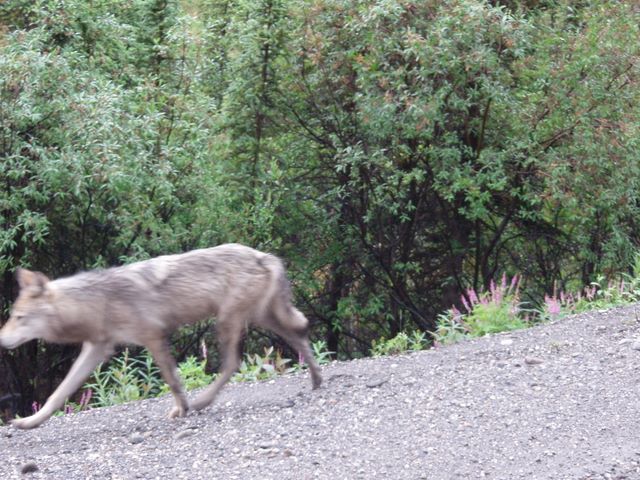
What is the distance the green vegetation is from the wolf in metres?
4.82

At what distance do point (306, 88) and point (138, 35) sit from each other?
2835mm

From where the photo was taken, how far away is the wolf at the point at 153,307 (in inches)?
299

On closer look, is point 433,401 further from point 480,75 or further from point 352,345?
point 352,345

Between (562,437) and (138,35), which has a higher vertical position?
(138,35)

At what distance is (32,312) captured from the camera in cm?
758

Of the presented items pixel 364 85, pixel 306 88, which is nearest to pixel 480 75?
pixel 364 85

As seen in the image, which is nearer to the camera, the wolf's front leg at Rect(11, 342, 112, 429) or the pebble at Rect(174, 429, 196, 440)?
the pebble at Rect(174, 429, 196, 440)

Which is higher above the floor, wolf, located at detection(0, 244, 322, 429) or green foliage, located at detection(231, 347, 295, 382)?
wolf, located at detection(0, 244, 322, 429)

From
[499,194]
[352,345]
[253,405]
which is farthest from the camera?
[352,345]

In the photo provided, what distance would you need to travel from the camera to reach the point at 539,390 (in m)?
7.16

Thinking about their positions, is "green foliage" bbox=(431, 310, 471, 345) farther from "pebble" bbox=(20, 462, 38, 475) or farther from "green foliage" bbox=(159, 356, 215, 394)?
"pebble" bbox=(20, 462, 38, 475)

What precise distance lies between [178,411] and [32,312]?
4.30ft

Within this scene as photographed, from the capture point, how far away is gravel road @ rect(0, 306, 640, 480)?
6.01 m

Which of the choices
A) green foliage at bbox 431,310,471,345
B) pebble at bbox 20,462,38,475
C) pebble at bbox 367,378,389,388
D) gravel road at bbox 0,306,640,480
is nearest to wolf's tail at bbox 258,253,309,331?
gravel road at bbox 0,306,640,480
